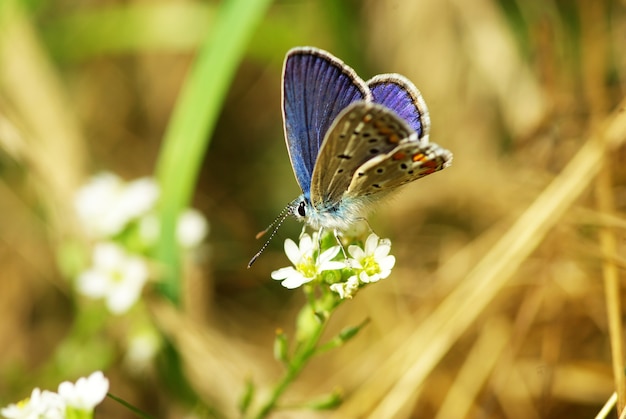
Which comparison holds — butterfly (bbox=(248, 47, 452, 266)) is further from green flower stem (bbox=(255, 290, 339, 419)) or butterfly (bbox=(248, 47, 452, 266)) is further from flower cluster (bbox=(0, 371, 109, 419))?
flower cluster (bbox=(0, 371, 109, 419))

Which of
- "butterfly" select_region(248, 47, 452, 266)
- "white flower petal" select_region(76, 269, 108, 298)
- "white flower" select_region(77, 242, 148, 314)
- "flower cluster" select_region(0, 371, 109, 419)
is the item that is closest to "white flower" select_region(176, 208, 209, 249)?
"white flower" select_region(77, 242, 148, 314)

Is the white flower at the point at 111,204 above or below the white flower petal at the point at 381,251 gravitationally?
above

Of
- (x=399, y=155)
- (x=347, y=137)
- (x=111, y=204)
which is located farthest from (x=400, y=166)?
(x=111, y=204)

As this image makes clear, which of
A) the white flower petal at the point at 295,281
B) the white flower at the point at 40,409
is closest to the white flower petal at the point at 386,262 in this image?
the white flower petal at the point at 295,281

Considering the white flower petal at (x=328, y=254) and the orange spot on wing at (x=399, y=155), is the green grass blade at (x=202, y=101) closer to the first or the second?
the white flower petal at (x=328, y=254)

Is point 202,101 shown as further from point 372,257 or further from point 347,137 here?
point 372,257

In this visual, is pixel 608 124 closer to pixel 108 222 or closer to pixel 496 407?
pixel 496 407
